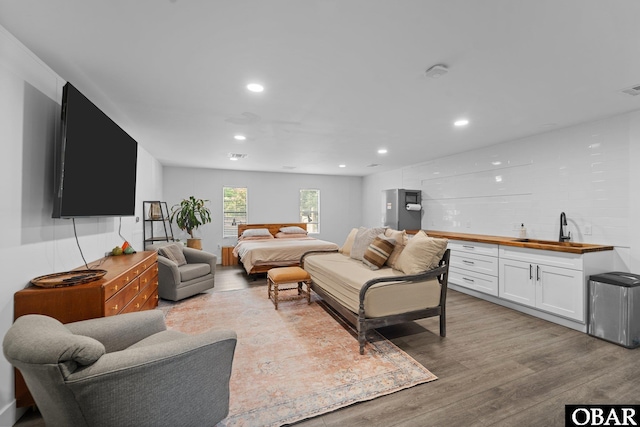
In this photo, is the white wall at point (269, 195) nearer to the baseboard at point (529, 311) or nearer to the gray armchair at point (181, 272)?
the gray armchair at point (181, 272)

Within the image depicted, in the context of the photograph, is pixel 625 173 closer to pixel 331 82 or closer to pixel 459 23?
pixel 459 23

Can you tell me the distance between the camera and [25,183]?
2.01 meters

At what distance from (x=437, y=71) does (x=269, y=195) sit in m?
6.30

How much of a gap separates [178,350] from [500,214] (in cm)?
514

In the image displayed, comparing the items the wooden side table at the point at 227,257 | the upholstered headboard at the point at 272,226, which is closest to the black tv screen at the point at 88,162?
the wooden side table at the point at 227,257

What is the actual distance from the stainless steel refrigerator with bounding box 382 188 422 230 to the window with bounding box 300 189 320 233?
281 centimetres

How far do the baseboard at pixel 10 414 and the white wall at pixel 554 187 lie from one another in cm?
533

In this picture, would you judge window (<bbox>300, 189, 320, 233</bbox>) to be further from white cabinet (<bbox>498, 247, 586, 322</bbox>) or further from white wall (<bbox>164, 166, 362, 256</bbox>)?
white cabinet (<bbox>498, 247, 586, 322</bbox>)

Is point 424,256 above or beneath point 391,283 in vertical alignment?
above

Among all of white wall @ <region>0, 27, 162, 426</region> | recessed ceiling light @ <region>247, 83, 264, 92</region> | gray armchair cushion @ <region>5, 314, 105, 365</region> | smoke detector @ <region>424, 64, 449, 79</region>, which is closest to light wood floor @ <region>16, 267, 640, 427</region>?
white wall @ <region>0, 27, 162, 426</region>

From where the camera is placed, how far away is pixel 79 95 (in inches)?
90.4

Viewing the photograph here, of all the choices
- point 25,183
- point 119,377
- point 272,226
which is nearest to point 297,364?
point 119,377

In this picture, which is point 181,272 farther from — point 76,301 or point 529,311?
point 529,311

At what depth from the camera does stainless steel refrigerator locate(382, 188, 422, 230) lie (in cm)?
624
